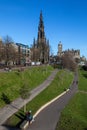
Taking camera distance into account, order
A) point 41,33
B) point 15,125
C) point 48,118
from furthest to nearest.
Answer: point 41,33 → point 48,118 → point 15,125

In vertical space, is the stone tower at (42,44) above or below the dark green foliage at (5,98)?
above

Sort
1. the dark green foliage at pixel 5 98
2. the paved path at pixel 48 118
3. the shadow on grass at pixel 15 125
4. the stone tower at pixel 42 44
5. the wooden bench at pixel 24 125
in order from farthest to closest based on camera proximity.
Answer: the stone tower at pixel 42 44, the dark green foliage at pixel 5 98, the paved path at pixel 48 118, the shadow on grass at pixel 15 125, the wooden bench at pixel 24 125

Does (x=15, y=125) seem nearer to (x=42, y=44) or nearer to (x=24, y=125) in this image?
(x=24, y=125)

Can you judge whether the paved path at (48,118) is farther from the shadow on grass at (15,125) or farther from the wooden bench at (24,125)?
the shadow on grass at (15,125)

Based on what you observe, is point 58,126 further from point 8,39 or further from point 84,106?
point 8,39

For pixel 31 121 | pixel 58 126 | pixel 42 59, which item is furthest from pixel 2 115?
pixel 42 59

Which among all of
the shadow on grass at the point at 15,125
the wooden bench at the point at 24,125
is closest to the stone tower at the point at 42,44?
the shadow on grass at the point at 15,125

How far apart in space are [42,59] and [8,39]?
5900 cm

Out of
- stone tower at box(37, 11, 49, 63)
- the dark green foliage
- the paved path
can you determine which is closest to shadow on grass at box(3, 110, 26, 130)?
the paved path

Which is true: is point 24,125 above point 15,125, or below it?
above

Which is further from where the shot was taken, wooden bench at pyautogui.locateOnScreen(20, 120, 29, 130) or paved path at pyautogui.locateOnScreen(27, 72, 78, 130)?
paved path at pyautogui.locateOnScreen(27, 72, 78, 130)

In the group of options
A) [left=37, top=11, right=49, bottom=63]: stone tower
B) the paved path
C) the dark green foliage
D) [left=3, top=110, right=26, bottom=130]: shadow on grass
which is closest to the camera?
[left=3, top=110, right=26, bottom=130]: shadow on grass

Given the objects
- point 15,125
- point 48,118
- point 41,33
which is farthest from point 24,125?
point 41,33

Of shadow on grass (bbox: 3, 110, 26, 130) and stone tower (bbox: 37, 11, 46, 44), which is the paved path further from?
stone tower (bbox: 37, 11, 46, 44)
